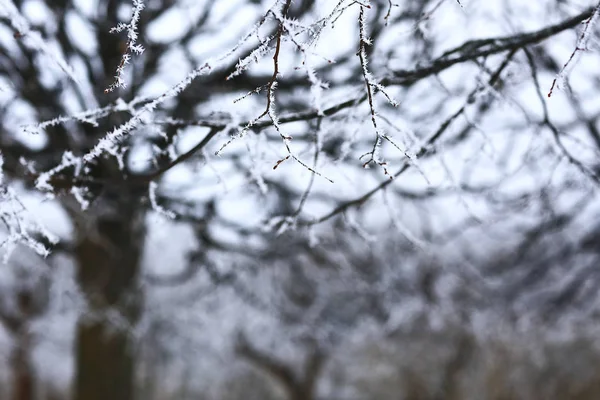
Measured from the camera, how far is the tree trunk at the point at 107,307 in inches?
224

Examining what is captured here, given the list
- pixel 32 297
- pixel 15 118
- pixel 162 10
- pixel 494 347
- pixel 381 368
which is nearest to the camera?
pixel 15 118

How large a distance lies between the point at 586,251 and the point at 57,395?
70.1 feet

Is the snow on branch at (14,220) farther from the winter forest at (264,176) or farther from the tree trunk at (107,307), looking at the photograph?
the tree trunk at (107,307)

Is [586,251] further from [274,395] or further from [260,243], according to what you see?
[274,395]

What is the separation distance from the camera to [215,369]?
20.0m

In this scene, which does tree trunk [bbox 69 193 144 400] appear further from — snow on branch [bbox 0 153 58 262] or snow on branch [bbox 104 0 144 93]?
snow on branch [bbox 104 0 144 93]

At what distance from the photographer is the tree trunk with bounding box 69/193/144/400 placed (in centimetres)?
570

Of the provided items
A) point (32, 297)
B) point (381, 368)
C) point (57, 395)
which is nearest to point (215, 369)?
point (381, 368)

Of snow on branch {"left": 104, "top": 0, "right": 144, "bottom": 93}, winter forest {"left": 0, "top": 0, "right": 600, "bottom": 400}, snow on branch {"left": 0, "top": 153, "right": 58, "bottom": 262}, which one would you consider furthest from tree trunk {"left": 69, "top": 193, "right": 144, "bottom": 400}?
snow on branch {"left": 104, "top": 0, "right": 144, "bottom": 93}

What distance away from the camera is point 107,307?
5.43m

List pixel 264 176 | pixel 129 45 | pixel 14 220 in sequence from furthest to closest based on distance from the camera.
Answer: pixel 264 176 < pixel 14 220 < pixel 129 45

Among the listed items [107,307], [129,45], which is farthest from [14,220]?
[107,307]

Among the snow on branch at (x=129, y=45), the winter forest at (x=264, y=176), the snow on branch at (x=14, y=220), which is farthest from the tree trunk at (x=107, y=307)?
the snow on branch at (x=129, y=45)

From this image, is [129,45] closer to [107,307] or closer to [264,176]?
[264,176]
